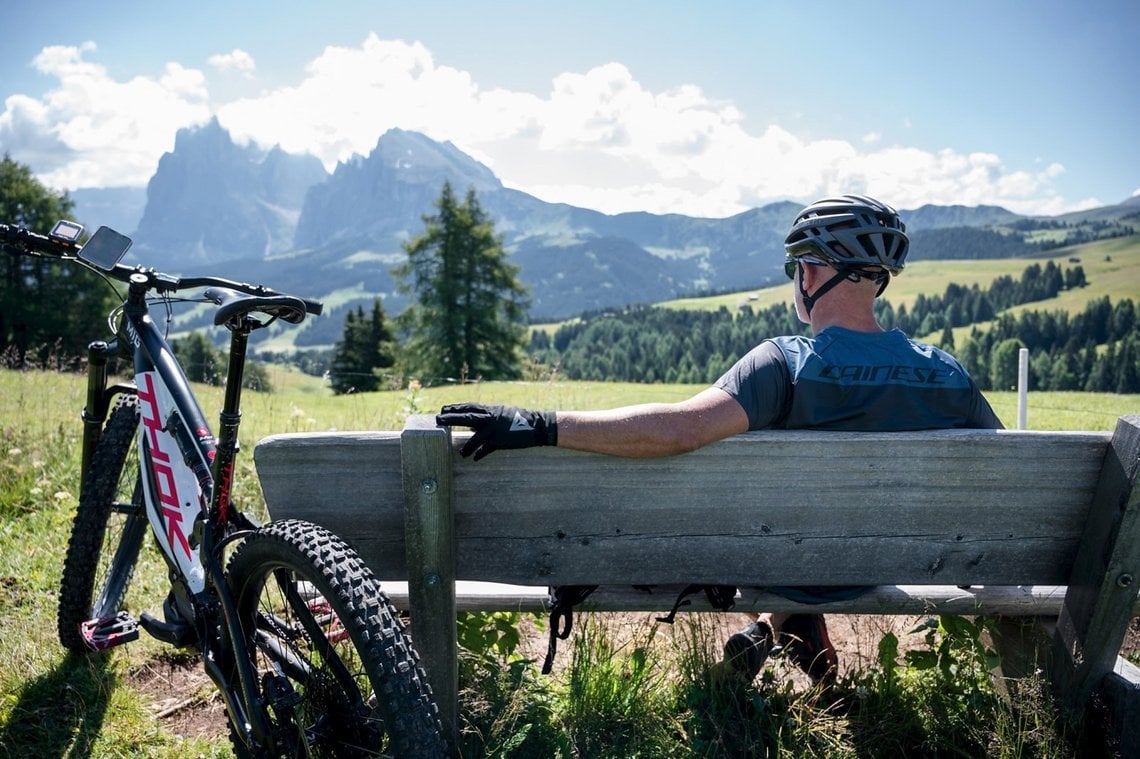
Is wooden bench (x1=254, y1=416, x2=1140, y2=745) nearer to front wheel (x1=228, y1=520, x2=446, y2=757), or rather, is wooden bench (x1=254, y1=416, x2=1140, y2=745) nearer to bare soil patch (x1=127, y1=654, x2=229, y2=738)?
front wheel (x1=228, y1=520, x2=446, y2=757)

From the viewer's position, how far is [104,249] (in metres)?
3.54

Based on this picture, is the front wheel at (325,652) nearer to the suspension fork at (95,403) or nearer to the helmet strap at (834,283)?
the suspension fork at (95,403)

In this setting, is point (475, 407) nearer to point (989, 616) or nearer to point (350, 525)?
point (350, 525)

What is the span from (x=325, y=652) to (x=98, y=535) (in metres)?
2.29

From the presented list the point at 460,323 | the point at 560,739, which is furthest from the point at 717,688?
the point at 460,323

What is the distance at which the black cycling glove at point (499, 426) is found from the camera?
7.73 ft

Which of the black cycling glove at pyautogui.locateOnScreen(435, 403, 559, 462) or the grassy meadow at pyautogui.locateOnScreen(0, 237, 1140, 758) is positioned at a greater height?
the black cycling glove at pyautogui.locateOnScreen(435, 403, 559, 462)

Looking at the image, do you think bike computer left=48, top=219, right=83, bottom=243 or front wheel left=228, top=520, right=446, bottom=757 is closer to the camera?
front wheel left=228, top=520, right=446, bottom=757

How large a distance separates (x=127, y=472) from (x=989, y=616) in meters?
4.43

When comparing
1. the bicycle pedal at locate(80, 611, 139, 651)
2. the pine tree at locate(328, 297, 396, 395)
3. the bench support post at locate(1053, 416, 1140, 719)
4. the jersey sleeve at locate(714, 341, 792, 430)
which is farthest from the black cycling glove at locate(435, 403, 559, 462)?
the pine tree at locate(328, 297, 396, 395)

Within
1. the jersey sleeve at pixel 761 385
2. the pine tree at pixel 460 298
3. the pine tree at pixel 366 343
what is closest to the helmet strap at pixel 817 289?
the jersey sleeve at pixel 761 385

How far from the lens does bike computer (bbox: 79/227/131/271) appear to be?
3.50 m

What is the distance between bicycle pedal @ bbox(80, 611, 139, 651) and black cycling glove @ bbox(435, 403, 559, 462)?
7.99ft

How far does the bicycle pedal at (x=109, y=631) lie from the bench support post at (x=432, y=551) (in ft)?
6.25
